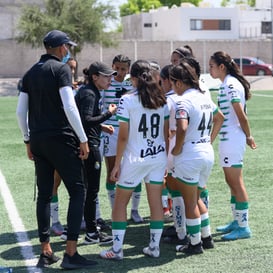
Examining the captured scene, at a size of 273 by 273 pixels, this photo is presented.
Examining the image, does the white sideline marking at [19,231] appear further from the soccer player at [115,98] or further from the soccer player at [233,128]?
the soccer player at [233,128]

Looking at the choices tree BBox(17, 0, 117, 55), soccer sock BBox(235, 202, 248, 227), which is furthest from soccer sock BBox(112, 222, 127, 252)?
tree BBox(17, 0, 117, 55)

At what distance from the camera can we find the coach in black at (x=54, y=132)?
5.60 m

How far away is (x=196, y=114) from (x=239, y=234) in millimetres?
1594

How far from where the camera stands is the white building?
6831 centimetres

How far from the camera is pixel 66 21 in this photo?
153ft

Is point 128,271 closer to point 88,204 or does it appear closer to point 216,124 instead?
point 88,204

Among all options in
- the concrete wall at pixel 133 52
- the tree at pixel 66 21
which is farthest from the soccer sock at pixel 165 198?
the concrete wall at pixel 133 52

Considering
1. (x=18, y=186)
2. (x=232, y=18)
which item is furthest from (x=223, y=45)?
(x=18, y=186)

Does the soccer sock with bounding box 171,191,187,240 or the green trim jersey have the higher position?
the green trim jersey

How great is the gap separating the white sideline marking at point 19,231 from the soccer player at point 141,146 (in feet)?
2.42

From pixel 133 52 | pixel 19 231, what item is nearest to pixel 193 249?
pixel 19 231

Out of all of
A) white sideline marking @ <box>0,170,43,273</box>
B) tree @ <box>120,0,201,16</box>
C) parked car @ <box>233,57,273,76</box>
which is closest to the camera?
white sideline marking @ <box>0,170,43,273</box>

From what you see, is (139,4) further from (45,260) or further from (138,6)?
(45,260)

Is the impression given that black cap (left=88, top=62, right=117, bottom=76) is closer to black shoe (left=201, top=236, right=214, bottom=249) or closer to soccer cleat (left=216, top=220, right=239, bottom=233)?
black shoe (left=201, top=236, right=214, bottom=249)
